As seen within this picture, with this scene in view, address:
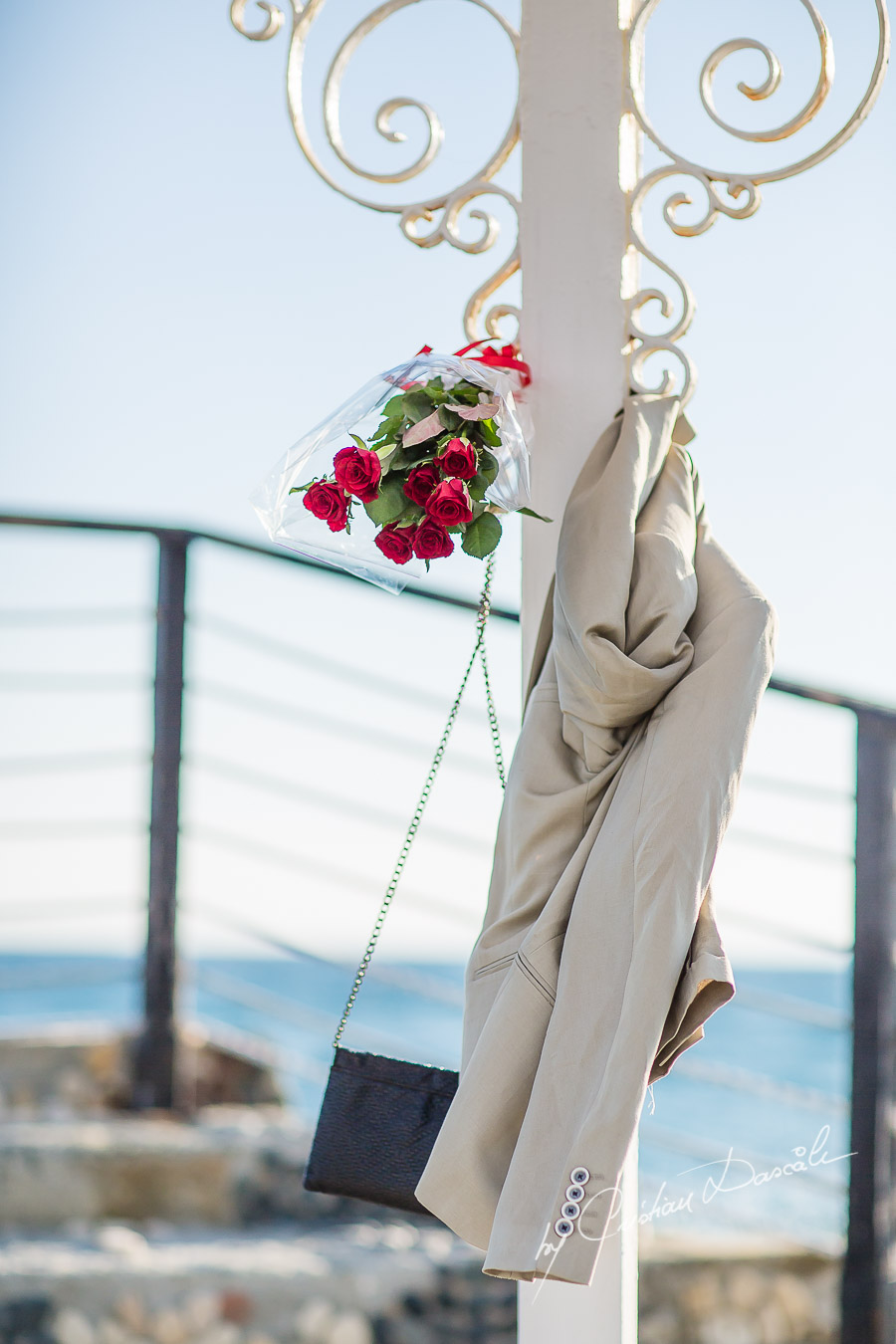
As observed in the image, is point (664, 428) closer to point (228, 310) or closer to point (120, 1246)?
point (120, 1246)

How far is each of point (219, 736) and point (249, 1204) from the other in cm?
997

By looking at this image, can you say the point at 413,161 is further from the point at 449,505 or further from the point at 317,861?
the point at 317,861

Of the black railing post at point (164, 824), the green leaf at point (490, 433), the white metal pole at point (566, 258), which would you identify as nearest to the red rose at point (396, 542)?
the green leaf at point (490, 433)

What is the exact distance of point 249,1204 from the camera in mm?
1867

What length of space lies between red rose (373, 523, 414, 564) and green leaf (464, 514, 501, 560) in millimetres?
57

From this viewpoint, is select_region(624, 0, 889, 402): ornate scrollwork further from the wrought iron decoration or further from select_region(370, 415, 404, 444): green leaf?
select_region(370, 415, 404, 444): green leaf

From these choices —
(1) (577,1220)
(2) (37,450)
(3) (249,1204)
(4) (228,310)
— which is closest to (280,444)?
(4) (228,310)

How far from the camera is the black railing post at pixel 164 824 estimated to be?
6.60 ft

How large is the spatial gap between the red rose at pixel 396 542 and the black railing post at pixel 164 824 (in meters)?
0.93

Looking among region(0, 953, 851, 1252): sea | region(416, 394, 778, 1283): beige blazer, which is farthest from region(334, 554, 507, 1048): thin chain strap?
region(0, 953, 851, 1252): sea

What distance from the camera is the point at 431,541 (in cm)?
113

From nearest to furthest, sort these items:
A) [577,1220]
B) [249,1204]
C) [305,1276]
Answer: [577,1220], [305,1276], [249,1204]

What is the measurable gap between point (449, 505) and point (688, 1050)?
660 cm

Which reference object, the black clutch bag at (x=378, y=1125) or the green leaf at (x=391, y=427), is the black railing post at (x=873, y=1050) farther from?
the green leaf at (x=391, y=427)
